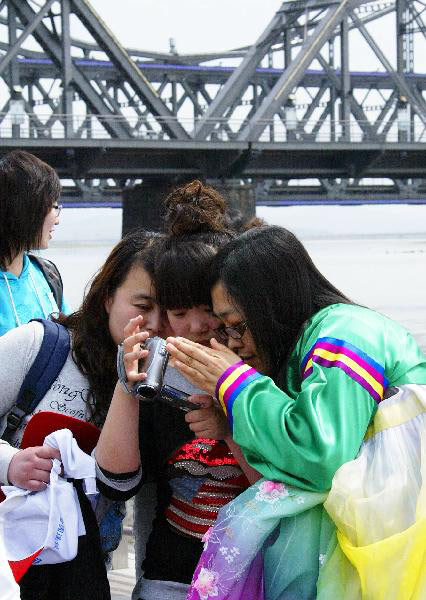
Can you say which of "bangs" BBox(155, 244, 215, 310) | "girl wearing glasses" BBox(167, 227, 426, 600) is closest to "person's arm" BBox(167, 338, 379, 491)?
"girl wearing glasses" BBox(167, 227, 426, 600)

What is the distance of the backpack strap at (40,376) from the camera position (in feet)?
8.89

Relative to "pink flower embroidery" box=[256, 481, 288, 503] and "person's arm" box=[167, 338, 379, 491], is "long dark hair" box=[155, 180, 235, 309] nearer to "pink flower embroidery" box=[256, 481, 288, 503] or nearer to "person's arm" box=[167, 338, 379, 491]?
"person's arm" box=[167, 338, 379, 491]

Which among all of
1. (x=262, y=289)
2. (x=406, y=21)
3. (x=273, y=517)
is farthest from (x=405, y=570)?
(x=406, y=21)

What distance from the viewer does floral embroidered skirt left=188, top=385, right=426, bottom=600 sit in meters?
1.97

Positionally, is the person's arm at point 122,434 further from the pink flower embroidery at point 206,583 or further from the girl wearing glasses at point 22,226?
the girl wearing glasses at point 22,226

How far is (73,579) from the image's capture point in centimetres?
244

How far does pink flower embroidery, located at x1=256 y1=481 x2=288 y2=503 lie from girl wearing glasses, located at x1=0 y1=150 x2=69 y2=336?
187 centimetres

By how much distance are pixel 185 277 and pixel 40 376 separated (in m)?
0.49

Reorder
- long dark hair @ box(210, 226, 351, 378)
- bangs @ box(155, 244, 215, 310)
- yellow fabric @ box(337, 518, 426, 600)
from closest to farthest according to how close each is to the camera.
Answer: yellow fabric @ box(337, 518, 426, 600) < long dark hair @ box(210, 226, 351, 378) < bangs @ box(155, 244, 215, 310)

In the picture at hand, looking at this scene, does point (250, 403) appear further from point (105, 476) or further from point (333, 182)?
point (333, 182)

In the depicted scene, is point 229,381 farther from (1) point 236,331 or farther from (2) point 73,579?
(2) point 73,579

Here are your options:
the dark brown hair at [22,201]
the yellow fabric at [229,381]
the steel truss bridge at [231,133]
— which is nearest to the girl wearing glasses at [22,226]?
the dark brown hair at [22,201]

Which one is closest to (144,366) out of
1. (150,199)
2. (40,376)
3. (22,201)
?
(40,376)

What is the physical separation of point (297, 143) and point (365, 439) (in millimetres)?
30999
